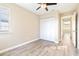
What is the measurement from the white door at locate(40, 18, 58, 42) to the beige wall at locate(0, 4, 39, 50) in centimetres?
12

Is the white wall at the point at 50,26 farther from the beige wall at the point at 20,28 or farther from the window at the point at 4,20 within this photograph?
the window at the point at 4,20

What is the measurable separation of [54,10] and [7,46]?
1275mm

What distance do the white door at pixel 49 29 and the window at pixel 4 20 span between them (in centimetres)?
76

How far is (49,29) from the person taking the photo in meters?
2.17

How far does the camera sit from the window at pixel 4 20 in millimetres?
1960

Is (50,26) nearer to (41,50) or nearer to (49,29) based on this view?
(49,29)

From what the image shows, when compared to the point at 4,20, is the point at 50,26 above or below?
below

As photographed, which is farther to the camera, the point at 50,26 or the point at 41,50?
the point at 50,26

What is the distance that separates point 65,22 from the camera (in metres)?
2.08

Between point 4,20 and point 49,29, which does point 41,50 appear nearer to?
point 49,29

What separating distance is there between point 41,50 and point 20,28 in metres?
0.66

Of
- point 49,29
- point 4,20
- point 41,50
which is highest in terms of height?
point 4,20

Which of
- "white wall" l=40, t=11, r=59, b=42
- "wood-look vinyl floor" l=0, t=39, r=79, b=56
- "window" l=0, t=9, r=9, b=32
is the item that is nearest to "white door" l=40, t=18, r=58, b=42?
"white wall" l=40, t=11, r=59, b=42

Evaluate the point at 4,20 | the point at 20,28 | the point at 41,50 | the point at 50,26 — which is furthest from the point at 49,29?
the point at 4,20
